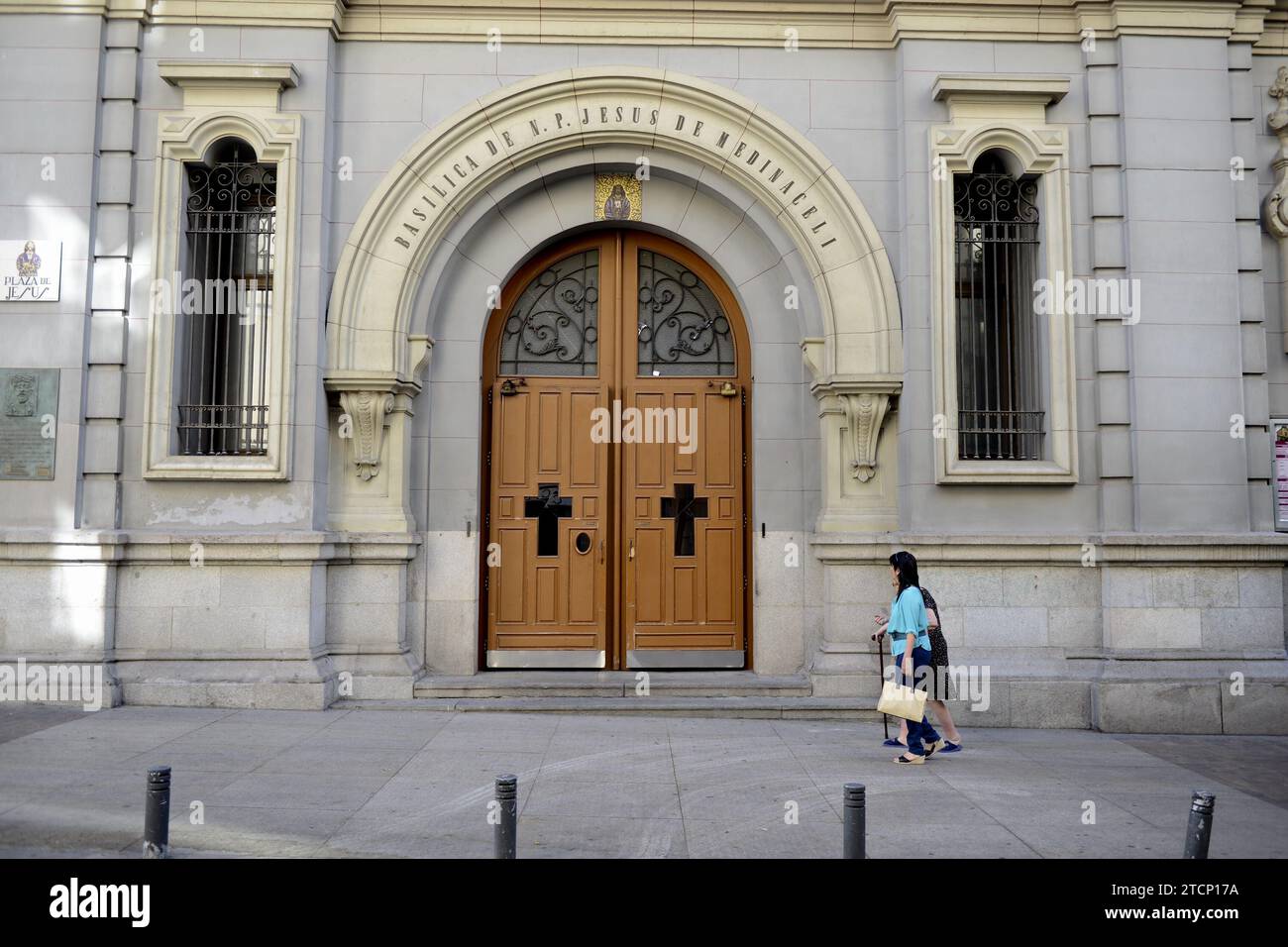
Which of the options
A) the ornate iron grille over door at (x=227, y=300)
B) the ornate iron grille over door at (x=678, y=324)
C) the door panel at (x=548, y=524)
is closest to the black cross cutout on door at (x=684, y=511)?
the door panel at (x=548, y=524)

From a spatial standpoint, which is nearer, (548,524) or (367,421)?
(367,421)

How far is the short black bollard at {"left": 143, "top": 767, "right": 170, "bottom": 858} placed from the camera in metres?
5.44

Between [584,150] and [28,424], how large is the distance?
22.1ft

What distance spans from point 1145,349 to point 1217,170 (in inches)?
86.4

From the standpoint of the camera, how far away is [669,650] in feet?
38.7

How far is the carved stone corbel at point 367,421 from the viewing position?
11.2 m

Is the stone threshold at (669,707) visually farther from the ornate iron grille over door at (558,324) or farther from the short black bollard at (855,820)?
the short black bollard at (855,820)

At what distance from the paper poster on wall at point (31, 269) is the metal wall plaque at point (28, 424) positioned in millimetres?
810

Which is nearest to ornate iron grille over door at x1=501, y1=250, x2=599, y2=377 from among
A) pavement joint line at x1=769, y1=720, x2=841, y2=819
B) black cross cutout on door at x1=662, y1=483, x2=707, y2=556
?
black cross cutout on door at x1=662, y1=483, x2=707, y2=556

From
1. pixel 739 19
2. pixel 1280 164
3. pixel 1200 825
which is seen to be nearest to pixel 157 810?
pixel 1200 825

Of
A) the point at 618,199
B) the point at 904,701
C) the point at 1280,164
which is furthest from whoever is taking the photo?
the point at 618,199

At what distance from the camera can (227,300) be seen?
11383mm

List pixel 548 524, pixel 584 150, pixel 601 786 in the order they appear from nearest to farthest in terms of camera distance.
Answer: pixel 601 786, pixel 584 150, pixel 548 524

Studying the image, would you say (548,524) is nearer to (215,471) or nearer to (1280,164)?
(215,471)
